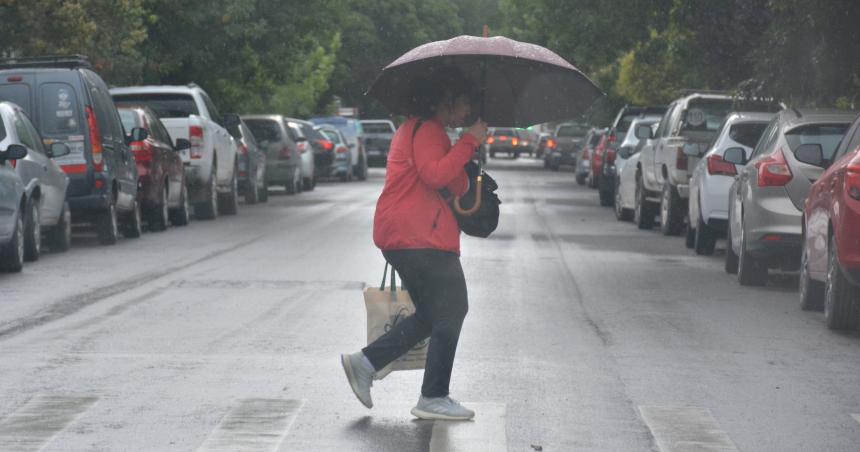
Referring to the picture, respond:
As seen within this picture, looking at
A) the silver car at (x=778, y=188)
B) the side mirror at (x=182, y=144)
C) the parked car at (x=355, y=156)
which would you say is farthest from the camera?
the parked car at (x=355, y=156)

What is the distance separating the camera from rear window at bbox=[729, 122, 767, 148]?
60.7 ft

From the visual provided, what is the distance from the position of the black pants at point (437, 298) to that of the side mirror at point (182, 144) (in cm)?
1596

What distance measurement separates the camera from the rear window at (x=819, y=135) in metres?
14.7

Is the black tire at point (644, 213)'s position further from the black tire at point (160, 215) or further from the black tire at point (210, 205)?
the black tire at point (160, 215)

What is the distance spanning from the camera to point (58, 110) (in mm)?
19312

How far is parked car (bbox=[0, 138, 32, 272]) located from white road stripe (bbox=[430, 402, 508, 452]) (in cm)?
823

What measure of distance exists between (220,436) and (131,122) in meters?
15.9

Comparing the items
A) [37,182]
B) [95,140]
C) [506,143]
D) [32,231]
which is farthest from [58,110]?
[506,143]

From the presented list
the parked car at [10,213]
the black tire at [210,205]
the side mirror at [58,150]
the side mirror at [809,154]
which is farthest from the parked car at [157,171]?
the side mirror at [809,154]

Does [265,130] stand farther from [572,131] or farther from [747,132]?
[572,131]

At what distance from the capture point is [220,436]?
24.2 feet

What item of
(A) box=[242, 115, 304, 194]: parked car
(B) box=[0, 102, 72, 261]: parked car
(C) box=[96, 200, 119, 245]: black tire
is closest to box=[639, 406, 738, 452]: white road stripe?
(B) box=[0, 102, 72, 261]: parked car

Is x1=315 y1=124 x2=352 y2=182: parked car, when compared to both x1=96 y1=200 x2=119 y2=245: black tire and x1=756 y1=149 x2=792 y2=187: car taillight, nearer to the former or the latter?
x1=96 y1=200 x2=119 y2=245: black tire

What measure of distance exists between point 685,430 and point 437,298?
126cm
